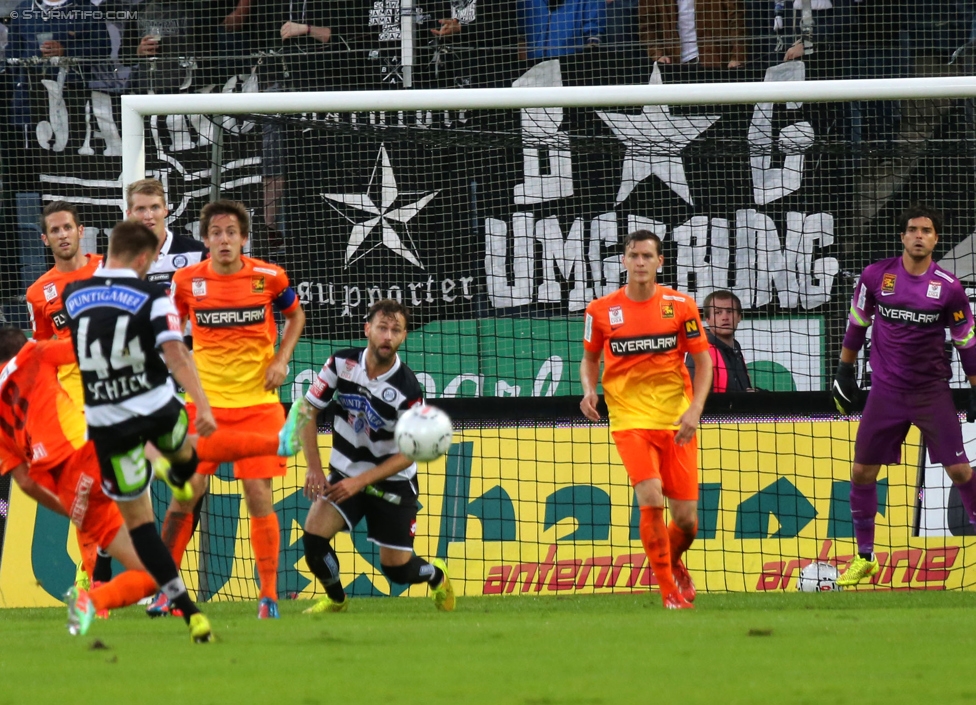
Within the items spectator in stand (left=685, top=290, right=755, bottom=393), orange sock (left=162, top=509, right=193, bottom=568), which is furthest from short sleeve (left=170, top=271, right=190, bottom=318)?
spectator in stand (left=685, top=290, right=755, bottom=393)

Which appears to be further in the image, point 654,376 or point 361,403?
point 654,376

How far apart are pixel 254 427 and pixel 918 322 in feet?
13.8

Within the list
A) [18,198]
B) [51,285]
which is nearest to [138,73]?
[18,198]

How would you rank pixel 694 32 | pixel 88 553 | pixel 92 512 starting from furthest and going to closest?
1. pixel 694 32
2. pixel 88 553
3. pixel 92 512

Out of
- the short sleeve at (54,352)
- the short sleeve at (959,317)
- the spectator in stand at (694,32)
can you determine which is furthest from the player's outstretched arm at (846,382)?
the short sleeve at (54,352)

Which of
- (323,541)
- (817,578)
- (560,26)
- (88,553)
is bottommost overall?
(817,578)

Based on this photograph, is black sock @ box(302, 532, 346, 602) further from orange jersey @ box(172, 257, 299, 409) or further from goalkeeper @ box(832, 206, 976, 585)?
goalkeeper @ box(832, 206, 976, 585)

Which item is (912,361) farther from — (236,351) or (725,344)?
(236,351)

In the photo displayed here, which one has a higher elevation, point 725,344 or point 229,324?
point 229,324

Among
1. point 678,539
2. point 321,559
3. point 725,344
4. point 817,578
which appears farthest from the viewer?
point 725,344

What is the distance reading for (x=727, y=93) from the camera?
9109 mm

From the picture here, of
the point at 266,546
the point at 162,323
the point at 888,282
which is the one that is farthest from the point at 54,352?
the point at 888,282

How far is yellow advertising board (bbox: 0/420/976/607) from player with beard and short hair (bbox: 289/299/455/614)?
1871 millimetres

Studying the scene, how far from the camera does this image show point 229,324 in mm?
7711
